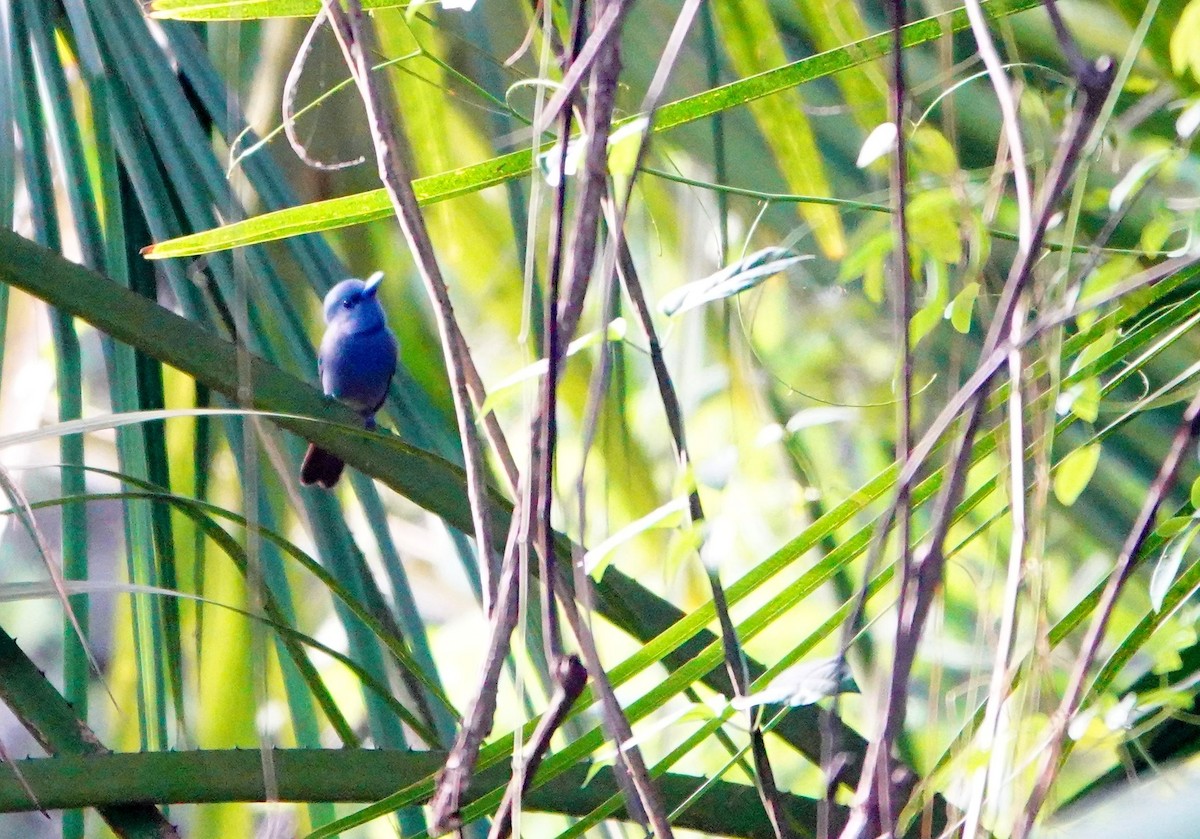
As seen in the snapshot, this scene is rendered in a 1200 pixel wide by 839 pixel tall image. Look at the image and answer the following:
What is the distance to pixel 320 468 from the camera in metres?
1.83

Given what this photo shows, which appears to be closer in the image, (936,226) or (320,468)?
(936,226)

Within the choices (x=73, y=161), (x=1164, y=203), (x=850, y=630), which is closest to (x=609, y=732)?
(x=850, y=630)

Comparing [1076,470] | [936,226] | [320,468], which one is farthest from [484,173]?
[320,468]

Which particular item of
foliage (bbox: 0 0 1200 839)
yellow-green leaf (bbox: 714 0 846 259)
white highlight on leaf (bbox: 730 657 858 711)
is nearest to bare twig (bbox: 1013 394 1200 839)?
foliage (bbox: 0 0 1200 839)

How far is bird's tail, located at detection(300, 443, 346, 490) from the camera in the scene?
1.14m

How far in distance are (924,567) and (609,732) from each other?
0.18 metres

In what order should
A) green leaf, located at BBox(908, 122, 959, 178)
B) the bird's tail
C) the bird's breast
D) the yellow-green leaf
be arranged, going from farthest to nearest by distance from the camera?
1. the bird's breast
2. the bird's tail
3. the yellow-green leaf
4. green leaf, located at BBox(908, 122, 959, 178)

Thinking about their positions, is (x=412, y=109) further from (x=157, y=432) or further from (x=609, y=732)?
(x=609, y=732)

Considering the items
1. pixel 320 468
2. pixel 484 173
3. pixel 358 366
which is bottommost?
pixel 484 173

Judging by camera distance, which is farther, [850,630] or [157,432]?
[157,432]

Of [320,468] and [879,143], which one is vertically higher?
[320,468]

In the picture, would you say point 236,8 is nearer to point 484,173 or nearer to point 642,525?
point 484,173

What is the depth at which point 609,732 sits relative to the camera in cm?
63

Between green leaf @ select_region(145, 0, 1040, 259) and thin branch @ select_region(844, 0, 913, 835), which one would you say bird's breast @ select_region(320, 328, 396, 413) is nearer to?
green leaf @ select_region(145, 0, 1040, 259)
